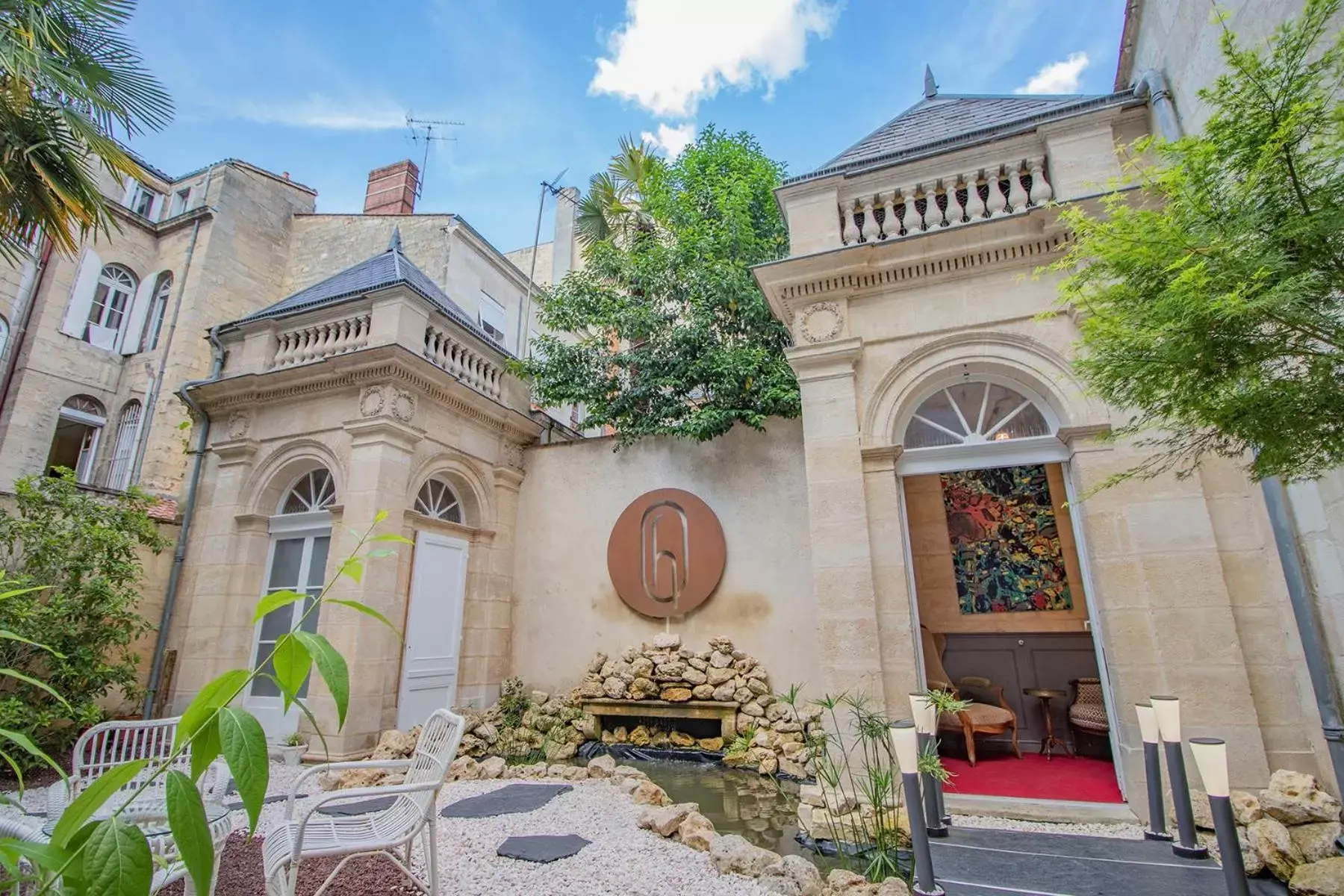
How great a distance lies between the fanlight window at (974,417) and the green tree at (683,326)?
1.78 metres

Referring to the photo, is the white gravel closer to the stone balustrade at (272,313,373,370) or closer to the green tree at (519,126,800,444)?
the green tree at (519,126,800,444)

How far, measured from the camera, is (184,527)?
7.32 meters

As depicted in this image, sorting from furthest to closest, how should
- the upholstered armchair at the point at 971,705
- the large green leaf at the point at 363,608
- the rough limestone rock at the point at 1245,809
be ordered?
1. the upholstered armchair at the point at 971,705
2. the rough limestone rock at the point at 1245,809
3. the large green leaf at the point at 363,608

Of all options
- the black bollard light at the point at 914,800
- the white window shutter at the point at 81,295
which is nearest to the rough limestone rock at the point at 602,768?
the black bollard light at the point at 914,800

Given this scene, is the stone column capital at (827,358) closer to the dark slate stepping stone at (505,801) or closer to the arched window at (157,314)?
the dark slate stepping stone at (505,801)

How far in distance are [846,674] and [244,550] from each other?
A: 20.8ft

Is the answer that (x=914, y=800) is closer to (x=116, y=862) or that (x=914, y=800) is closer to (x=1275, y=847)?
(x=1275, y=847)

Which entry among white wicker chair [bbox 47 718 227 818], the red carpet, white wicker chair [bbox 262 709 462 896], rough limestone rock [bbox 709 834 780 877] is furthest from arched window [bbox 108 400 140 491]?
the red carpet

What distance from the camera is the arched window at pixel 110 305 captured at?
1222 cm

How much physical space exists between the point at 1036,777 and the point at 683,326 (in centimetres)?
562

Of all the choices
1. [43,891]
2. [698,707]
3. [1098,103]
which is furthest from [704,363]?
[43,891]

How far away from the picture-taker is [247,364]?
7582mm

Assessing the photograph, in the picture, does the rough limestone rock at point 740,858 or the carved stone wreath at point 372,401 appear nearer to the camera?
the rough limestone rock at point 740,858

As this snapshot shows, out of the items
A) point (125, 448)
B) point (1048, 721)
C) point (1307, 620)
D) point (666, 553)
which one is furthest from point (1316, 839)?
point (125, 448)
